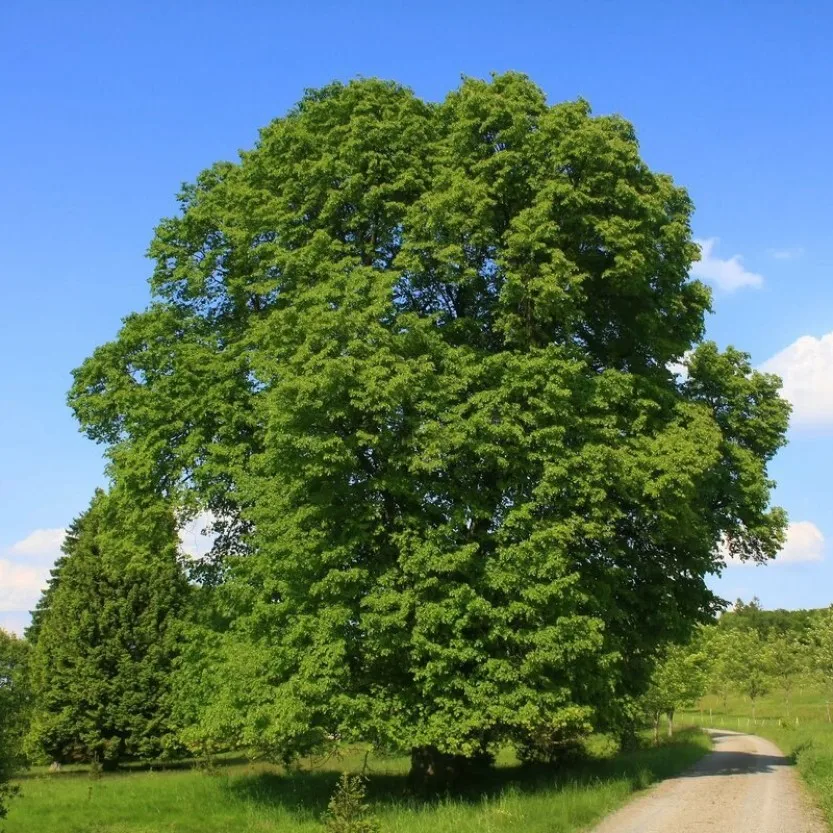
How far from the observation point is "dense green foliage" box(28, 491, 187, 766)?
105 ft

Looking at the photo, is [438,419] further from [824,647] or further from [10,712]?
[824,647]

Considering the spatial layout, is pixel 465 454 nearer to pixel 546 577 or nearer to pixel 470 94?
pixel 546 577

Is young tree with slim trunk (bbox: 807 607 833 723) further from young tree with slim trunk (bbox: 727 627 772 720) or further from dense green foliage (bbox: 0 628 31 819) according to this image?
dense green foliage (bbox: 0 628 31 819)

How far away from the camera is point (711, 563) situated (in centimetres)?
2080

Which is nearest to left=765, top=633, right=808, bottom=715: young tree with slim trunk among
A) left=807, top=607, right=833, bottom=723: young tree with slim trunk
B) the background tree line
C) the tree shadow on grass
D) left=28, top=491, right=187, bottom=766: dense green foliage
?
the background tree line

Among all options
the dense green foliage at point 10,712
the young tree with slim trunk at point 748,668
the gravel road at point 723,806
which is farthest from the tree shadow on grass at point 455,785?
the young tree with slim trunk at point 748,668

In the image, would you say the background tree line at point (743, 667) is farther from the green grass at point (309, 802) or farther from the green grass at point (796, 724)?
the green grass at point (309, 802)

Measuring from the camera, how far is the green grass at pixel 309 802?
14.2 meters

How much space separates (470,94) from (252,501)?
1073 cm

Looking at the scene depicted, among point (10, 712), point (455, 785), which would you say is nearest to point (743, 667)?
point (455, 785)

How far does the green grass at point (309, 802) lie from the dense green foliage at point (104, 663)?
5537mm

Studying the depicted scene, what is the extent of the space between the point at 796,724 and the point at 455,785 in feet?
141

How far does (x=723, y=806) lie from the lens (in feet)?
53.0

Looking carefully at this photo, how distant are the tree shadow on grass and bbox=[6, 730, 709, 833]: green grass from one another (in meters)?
0.03
